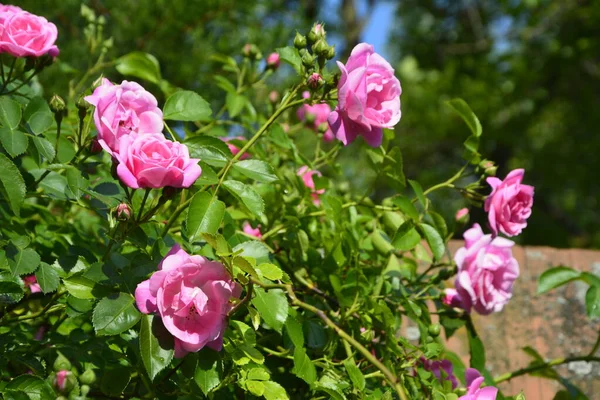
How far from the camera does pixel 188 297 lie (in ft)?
2.83

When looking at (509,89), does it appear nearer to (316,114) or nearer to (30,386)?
(316,114)

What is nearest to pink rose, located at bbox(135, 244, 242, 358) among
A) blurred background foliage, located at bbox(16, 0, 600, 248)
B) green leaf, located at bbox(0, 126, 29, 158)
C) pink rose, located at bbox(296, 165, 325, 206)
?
green leaf, located at bbox(0, 126, 29, 158)

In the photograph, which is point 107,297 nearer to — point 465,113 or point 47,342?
point 47,342

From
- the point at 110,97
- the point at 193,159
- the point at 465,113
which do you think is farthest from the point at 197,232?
the point at 465,113

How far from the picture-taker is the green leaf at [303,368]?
984mm

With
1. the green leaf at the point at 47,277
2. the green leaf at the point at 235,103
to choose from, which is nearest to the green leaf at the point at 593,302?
the green leaf at the point at 235,103

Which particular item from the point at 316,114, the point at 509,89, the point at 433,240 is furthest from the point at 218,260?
the point at 509,89

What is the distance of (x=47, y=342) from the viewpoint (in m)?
1.06

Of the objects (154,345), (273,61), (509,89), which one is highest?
(154,345)

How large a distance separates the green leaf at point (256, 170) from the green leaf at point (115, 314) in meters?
0.21

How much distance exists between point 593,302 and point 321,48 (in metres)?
0.64

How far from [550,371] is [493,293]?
324 mm

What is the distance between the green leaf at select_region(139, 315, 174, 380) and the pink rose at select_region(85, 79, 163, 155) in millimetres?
198

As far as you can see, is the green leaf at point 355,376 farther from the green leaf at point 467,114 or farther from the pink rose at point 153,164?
the green leaf at point 467,114
